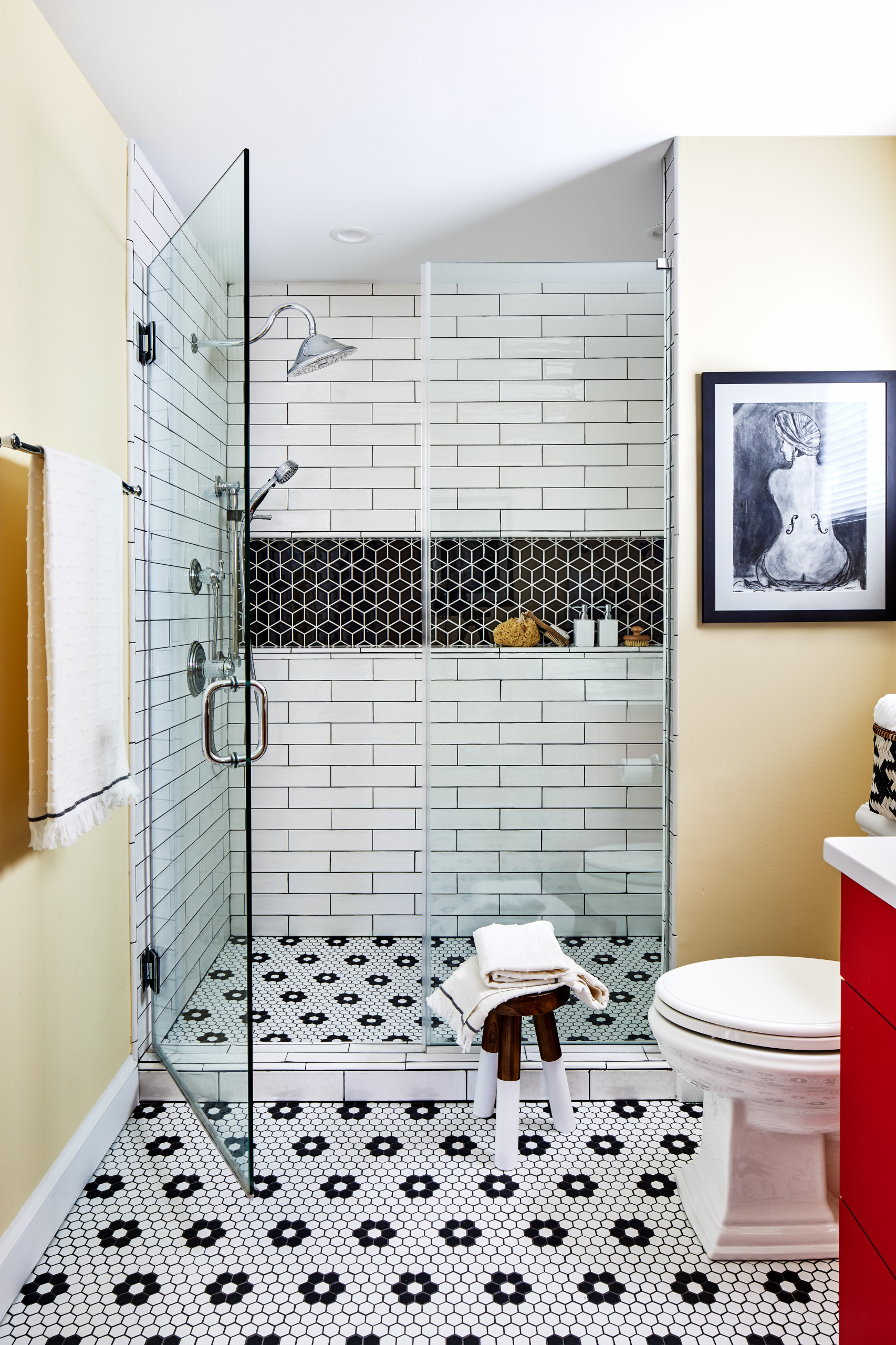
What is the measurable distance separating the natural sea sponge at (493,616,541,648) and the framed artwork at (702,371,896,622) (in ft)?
1.54

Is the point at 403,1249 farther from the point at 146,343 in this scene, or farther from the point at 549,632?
the point at 146,343

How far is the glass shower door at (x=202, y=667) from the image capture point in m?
1.85

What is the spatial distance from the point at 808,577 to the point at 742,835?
0.73 metres

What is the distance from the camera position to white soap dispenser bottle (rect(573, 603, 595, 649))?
2287 millimetres

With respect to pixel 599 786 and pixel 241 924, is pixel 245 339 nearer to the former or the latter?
pixel 241 924

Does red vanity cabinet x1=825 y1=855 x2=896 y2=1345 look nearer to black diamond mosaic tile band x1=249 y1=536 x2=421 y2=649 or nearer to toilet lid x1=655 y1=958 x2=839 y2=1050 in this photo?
toilet lid x1=655 y1=958 x2=839 y2=1050

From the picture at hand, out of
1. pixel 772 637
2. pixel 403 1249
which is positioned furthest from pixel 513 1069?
pixel 772 637

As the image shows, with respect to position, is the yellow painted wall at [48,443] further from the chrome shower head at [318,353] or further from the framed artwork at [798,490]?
the framed artwork at [798,490]

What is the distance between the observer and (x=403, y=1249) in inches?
69.2

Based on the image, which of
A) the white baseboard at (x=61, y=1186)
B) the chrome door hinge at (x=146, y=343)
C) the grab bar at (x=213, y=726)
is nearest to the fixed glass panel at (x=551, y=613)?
the grab bar at (x=213, y=726)

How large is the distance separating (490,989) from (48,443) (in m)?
1.61

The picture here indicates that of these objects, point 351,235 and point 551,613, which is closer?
point 551,613

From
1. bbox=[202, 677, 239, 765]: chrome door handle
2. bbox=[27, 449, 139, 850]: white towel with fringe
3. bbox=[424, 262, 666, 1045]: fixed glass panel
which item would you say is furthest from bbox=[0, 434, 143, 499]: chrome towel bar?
bbox=[424, 262, 666, 1045]: fixed glass panel

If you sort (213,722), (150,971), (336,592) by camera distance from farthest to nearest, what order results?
(336,592), (150,971), (213,722)
